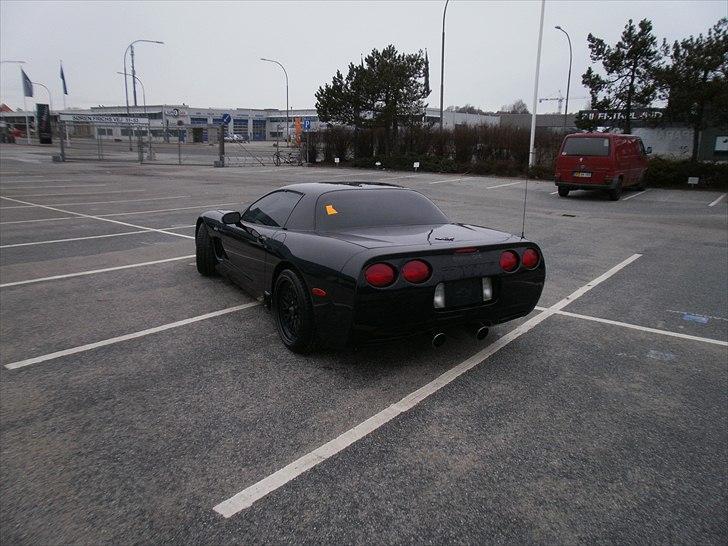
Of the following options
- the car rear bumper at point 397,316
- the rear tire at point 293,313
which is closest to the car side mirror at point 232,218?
the rear tire at point 293,313

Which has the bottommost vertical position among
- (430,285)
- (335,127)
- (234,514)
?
(234,514)

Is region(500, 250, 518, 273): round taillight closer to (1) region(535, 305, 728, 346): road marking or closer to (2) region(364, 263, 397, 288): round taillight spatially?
(2) region(364, 263, 397, 288): round taillight

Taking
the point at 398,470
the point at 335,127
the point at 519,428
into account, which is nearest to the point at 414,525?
the point at 398,470

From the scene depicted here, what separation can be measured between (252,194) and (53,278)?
11.2 meters

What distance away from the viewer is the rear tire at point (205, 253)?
6316 millimetres

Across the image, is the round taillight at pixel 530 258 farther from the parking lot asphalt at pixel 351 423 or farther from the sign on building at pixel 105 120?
the sign on building at pixel 105 120

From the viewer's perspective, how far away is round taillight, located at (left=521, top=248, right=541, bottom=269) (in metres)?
4.11

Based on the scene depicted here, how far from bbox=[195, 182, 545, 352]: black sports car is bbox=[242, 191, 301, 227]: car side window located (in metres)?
0.02

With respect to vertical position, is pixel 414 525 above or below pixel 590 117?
below

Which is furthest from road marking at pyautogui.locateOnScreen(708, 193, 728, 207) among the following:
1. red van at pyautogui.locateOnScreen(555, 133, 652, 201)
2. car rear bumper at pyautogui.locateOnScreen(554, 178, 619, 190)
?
car rear bumper at pyautogui.locateOnScreen(554, 178, 619, 190)

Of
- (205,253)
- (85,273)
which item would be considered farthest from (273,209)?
(85,273)

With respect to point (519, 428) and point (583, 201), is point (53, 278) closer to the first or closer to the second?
point (519, 428)

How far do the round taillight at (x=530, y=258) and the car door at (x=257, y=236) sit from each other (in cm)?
198

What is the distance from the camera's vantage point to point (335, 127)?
36156 mm
